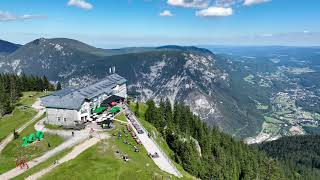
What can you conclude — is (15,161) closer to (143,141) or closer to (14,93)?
(143,141)

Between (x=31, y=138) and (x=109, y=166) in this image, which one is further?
(x=31, y=138)

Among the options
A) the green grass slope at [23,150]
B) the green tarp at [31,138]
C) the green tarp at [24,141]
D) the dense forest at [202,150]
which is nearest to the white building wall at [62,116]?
the green grass slope at [23,150]

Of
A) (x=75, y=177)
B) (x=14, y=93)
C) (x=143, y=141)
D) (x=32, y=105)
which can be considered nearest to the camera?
(x=75, y=177)

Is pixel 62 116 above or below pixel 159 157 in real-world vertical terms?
above

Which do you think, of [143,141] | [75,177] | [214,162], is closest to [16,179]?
[75,177]

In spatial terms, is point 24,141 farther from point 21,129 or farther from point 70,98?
point 70,98

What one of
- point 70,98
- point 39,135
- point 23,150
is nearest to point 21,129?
point 39,135
